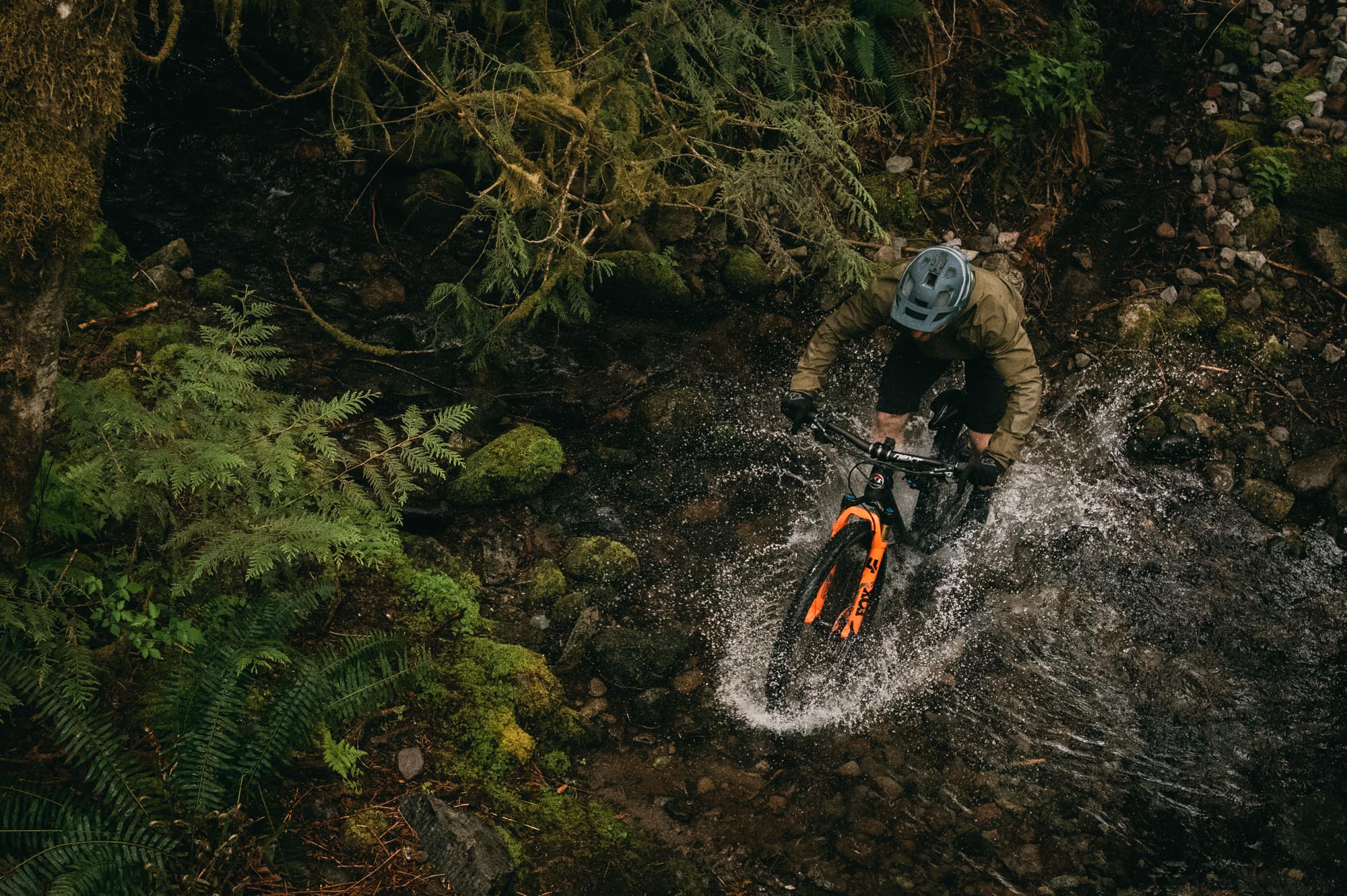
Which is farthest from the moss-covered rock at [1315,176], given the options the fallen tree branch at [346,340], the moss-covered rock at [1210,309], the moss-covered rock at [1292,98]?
the fallen tree branch at [346,340]

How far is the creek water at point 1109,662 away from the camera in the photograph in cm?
527

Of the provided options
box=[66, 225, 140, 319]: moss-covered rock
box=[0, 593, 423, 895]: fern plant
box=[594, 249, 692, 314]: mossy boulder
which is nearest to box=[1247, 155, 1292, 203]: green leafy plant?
box=[594, 249, 692, 314]: mossy boulder

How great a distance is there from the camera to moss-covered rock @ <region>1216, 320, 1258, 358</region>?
26.9 feet

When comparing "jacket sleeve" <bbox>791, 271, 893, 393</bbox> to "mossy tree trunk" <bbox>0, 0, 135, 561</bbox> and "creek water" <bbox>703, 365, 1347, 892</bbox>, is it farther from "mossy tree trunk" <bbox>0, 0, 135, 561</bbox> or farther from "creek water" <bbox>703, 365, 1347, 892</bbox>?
"mossy tree trunk" <bbox>0, 0, 135, 561</bbox>

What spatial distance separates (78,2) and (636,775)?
4832 mm

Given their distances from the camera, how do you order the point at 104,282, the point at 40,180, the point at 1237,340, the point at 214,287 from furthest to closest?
the point at 1237,340
the point at 214,287
the point at 104,282
the point at 40,180

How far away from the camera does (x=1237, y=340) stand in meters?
8.22

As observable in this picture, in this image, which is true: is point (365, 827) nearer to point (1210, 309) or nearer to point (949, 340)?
point (949, 340)

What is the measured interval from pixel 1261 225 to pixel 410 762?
9494 millimetres

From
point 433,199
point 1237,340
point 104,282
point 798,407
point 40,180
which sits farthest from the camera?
point 1237,340

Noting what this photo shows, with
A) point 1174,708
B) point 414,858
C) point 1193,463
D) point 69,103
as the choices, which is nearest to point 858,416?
point 1193,463

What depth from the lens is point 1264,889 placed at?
4.86m

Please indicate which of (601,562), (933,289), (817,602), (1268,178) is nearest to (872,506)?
(817,602)

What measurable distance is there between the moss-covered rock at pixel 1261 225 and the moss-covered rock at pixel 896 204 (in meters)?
3.38
